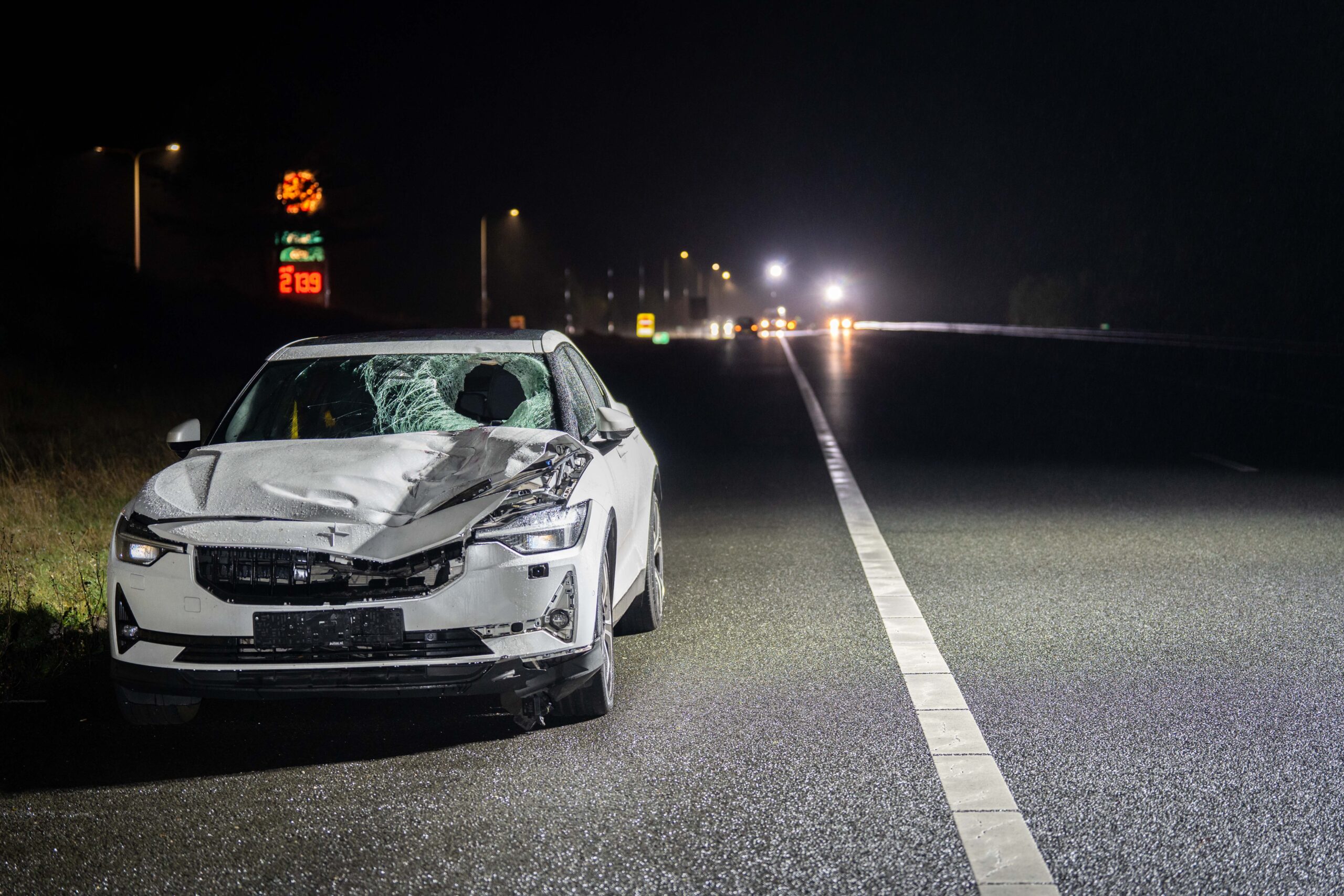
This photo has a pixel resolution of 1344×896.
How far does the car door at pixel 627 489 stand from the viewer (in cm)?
629

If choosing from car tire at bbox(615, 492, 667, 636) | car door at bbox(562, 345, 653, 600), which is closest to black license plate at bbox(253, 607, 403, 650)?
car door at bbox(562, 345, 653, 600)

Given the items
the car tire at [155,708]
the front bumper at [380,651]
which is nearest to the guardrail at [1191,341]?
the front bumper at [380,651]

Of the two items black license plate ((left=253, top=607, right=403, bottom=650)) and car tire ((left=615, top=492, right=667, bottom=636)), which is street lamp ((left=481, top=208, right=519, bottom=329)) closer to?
car tire ((left=615, top=492, right=667, bottom=636))

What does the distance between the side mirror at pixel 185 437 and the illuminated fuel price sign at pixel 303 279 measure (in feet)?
188

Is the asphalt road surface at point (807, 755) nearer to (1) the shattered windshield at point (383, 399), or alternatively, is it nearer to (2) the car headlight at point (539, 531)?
(2) the car headlight at point (539, 531)

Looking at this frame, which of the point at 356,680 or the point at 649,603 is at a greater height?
the point at 356,680

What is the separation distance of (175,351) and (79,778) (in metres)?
34.6

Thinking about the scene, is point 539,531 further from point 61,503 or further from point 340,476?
point 61,503

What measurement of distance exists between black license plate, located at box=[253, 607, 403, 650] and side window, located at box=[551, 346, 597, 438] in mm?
1599

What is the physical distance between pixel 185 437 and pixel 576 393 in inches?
68.7

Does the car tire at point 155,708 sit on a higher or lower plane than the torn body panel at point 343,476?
lower

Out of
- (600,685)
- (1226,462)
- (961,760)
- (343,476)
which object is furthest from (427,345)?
(1226,462)

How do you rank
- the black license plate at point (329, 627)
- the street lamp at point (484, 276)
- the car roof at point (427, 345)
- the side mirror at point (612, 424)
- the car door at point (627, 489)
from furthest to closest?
the street lamp at point (484, 276) → the car roof at point (427, 345) → the side mirror at point (612, 424) → the car door at point (627, 489) → the black license plate at point (329, 627)

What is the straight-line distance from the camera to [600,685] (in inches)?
220
